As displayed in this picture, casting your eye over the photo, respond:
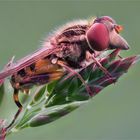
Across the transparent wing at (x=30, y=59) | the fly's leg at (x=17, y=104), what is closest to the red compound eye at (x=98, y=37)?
the transparent wing at (x=30, y=59)

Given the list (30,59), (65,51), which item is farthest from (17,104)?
(65,51)

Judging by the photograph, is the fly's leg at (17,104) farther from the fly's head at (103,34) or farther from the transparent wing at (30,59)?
the fly's head at (103,34)

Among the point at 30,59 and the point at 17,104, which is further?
the point at 30,59

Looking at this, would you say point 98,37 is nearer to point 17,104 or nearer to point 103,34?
point 103,34

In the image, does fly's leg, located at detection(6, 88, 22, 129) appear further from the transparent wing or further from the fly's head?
the fly's head

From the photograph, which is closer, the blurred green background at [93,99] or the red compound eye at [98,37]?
the red compound eye at [98,37]

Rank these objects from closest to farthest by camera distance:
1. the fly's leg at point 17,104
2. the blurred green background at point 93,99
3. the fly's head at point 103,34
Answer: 1. the fly's leg at point 17,104
2. the fly's head at point 103,34
3. the blurred green background at point 93,99

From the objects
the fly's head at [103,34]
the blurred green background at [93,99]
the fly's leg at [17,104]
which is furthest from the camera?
the blurred green background at [93,99]

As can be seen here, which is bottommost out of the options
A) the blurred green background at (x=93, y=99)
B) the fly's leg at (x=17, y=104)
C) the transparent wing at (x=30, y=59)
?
the blurred green background at (x=93, y=99)
